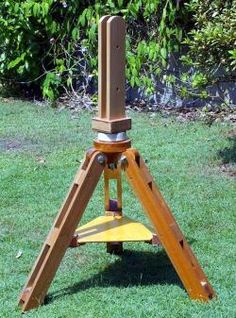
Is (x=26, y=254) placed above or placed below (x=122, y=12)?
below

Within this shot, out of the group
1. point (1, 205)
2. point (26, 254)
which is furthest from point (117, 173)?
point (1, 205)

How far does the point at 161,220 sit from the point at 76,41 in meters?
7.03

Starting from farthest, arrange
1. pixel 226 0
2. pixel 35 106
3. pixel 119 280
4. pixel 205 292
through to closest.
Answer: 1. pixel 35 106
2. pixel 226 0
3. pixel 119 280
4. pixel 205 292

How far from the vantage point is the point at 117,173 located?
13.3 feet

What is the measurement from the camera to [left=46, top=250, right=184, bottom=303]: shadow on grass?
422cm

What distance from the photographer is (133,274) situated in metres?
4.38

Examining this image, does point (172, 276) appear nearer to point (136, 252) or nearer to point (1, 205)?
point (136, 252)

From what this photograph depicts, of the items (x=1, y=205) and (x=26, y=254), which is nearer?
(x=26, y=254)

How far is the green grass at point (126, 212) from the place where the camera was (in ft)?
13.1

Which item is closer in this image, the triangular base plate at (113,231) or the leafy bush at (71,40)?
the triangular base plate at (113,231)

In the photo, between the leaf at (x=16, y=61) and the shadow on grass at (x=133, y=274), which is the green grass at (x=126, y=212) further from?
the leaf at (x=16, y=61)

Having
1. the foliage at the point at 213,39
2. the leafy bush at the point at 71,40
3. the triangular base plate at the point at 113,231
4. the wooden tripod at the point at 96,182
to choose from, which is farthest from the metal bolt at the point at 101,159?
the leafy bush at the point at 71,40

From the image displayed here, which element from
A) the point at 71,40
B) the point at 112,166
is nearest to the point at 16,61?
the point at 71,40

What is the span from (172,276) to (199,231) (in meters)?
0.85
